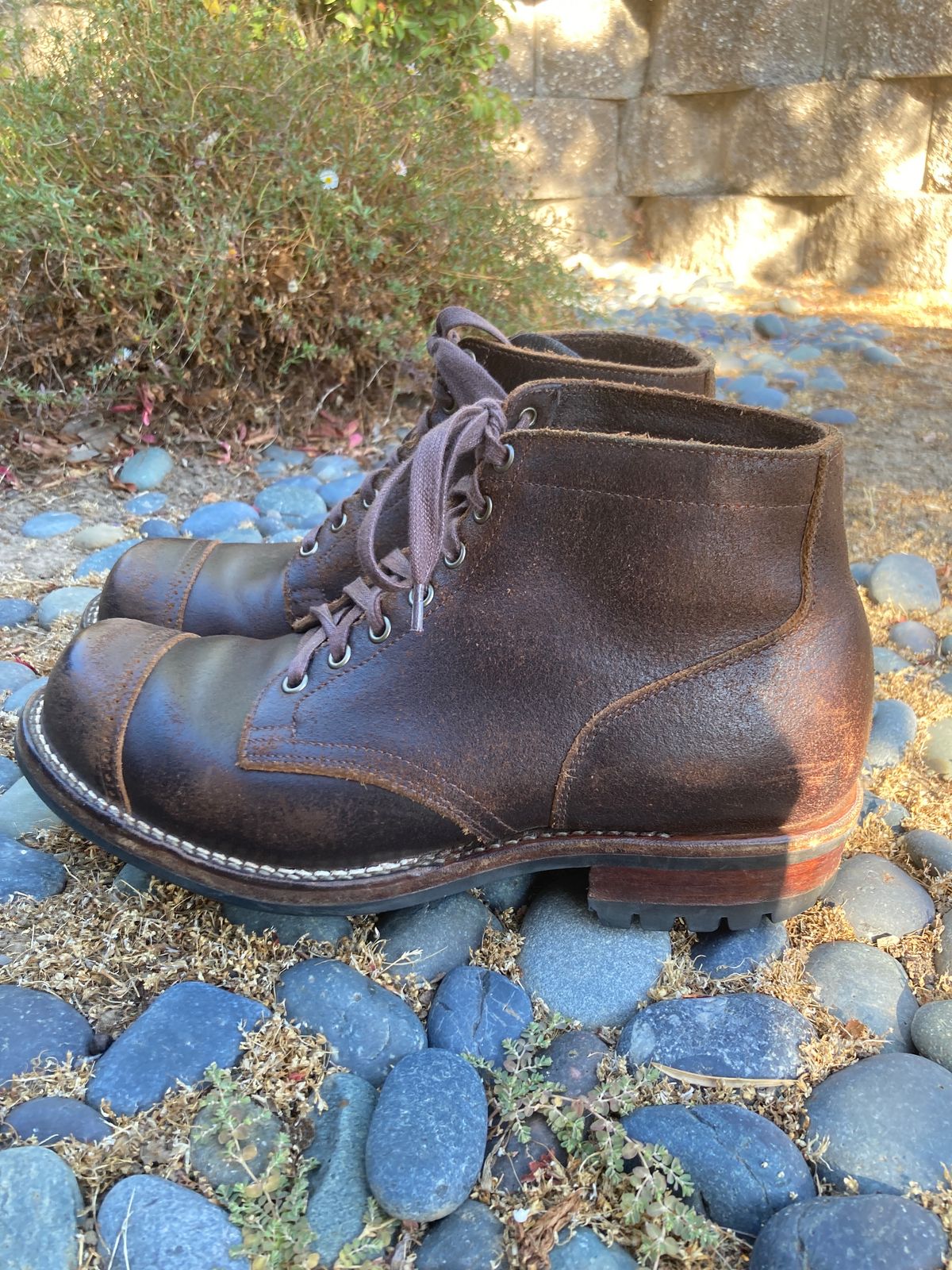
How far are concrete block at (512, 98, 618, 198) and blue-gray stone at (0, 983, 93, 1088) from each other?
6.00 meters

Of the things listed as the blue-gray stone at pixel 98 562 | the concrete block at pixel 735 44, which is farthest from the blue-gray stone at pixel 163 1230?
the concrete block at pixel 735 44

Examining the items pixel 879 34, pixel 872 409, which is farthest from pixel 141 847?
pixel 879 34

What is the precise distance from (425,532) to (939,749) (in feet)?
3.87

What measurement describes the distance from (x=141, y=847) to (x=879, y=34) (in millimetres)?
6237

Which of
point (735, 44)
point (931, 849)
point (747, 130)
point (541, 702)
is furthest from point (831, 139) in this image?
point (541, 702)

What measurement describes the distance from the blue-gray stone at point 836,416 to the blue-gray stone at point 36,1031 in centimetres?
351

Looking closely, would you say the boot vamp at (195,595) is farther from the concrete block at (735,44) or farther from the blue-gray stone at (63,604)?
the concrete block at (735,44)

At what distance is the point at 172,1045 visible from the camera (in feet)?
4.01

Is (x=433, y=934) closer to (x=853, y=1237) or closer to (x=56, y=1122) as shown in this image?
(x=56, y=1122)

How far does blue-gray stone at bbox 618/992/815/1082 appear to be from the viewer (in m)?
1.25

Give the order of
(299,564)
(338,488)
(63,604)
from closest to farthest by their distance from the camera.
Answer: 1. (299,564)
2. (63,604)
3. (338,488)

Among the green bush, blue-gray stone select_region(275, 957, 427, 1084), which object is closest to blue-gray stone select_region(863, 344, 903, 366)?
the green bush

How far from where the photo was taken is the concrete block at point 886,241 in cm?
577

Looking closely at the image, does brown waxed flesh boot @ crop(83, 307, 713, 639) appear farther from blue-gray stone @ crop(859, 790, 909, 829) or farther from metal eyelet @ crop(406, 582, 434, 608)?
blue-gray stone @ crop(859, 790, 909, 829)
